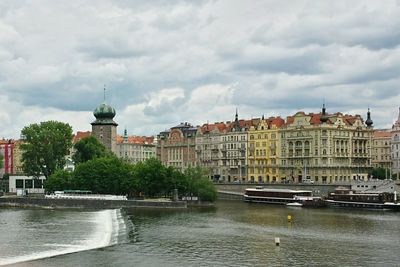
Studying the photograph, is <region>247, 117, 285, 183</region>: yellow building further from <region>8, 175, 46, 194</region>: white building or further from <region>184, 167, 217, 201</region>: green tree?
<region>8, 175, 46, 194</region>: white building

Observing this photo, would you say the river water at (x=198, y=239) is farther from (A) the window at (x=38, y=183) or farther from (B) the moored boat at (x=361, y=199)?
(A) the window at (x=38, y=183)

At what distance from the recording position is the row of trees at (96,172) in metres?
128

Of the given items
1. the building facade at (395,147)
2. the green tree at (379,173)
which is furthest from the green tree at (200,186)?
the building facade at (395,147)

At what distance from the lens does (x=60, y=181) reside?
140 metres

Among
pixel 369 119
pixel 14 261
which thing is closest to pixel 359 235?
pixel 14 261

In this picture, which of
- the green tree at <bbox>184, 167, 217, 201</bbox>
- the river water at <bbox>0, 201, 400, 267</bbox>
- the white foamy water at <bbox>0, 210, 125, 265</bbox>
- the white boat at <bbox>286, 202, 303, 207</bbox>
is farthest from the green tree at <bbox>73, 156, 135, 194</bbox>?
the white foamy water at <bbox>0, 210, 125, 265</bbox>

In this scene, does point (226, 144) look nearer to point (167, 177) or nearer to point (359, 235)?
point (167, 177)

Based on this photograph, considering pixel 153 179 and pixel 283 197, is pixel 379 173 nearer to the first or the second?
pixel 283 197

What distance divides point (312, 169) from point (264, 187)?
1747 centimetres

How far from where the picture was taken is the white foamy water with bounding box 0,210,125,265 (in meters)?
58.6

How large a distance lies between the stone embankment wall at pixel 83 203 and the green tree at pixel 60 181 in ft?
35.4

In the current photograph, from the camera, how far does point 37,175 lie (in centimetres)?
15312

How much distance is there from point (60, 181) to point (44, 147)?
1454 centimetres

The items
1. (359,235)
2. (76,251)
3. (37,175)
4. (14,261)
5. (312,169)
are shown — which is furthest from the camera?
(312,169)
